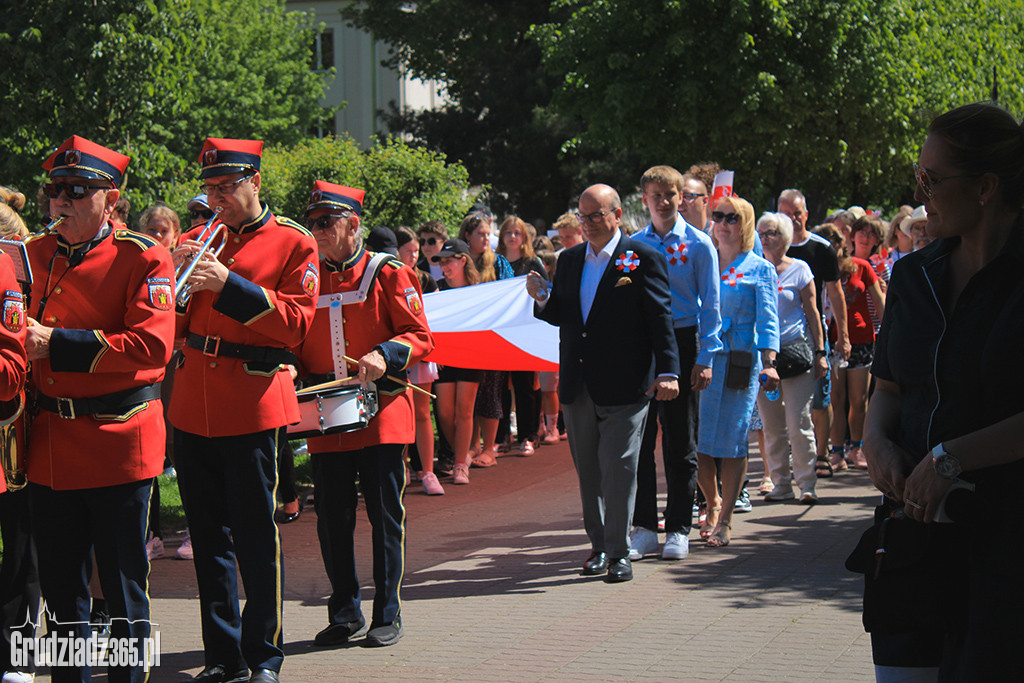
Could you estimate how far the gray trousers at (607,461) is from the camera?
7.06m

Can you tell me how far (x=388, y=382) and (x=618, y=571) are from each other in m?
1.95

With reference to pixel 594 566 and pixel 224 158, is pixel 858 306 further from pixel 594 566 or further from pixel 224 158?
pixel 224 158

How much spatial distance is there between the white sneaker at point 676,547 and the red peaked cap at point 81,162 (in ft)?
13.9

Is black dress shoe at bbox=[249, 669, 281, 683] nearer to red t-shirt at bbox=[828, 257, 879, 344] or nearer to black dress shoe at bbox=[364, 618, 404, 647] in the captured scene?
black dress shoe at bbox=[364, 618, 404, 647]

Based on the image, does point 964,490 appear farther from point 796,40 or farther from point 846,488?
point 796,40

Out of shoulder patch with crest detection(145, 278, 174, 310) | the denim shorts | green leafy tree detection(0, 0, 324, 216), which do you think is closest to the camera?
shoulder patch with crest detection(145, 278, 174, 310)

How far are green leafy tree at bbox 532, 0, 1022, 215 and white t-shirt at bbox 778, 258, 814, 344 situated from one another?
14.9 metres

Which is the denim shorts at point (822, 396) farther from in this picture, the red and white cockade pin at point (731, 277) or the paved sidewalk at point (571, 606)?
the red and white cockade pin at point (731, 277)

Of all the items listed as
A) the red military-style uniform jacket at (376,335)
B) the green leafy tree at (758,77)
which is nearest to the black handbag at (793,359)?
the red military-style uniform jacket at (376,335)

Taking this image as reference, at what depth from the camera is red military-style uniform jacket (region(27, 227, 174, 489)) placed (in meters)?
4.77

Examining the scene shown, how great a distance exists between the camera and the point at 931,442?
317cm

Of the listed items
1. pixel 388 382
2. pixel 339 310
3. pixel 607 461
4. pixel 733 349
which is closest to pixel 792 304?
pixel 733 349

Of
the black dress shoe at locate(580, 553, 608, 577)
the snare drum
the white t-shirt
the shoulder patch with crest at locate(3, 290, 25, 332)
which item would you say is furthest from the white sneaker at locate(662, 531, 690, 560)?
the shoulder patch with crest at locate(3, 290, 25, 332)

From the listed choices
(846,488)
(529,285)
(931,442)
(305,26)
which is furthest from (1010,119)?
(305,26)
